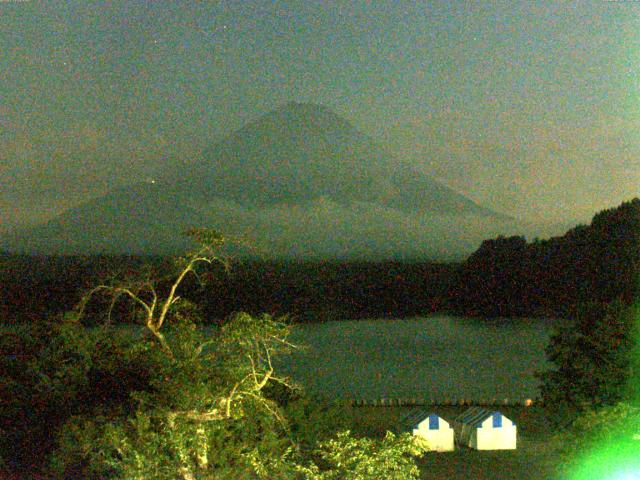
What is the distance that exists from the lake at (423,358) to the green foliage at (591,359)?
5.65 meters

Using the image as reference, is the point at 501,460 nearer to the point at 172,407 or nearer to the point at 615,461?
the point at 615,461

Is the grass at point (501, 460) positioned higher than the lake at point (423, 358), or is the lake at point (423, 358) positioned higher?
the grass at point (501, 460)

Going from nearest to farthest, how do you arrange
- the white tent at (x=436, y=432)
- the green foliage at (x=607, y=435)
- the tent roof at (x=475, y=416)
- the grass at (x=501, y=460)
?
the green foliage at (x=607, y=435)
the grass at (x=501, y=460)
the white tent at (x=436, y=432)
the tent roof at (x=475, y=416)

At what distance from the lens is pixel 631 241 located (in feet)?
135

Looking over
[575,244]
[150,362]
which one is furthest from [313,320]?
[150,362]

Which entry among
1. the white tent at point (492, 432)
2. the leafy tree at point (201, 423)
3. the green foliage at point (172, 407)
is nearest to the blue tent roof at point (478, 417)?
the white tent at point (492, 432)

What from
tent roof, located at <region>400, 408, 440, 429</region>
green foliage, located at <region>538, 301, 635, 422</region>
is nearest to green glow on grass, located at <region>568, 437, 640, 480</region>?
green foliage, located at <region>538, 301, 635, 422</region>

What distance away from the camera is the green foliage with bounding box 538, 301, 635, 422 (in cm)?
1227

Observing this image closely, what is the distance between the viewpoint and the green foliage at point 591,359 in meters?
12.3

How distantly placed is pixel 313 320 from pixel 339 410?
36866mm

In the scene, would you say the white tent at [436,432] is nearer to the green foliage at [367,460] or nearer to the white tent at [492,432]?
the white tent at [492,432]

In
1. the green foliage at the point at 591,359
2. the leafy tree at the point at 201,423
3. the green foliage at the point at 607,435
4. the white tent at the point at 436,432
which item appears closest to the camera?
the leafy tree at the point at 201,423

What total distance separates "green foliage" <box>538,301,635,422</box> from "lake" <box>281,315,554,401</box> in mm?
5646

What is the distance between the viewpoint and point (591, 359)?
1256 cm
